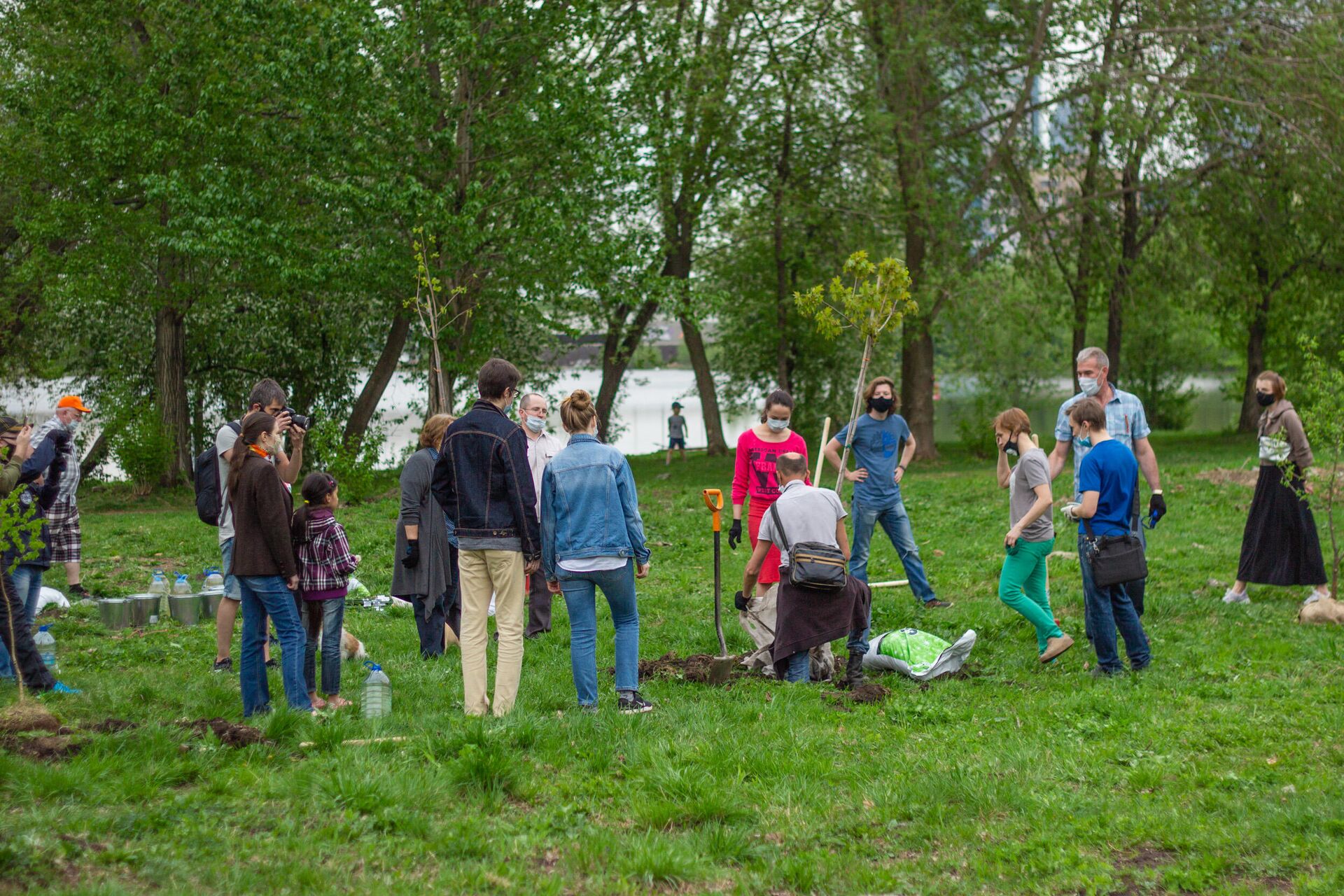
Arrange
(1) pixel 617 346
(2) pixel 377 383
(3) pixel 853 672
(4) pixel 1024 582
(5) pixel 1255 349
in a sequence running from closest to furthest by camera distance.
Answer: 1. (3) pixel 853 672
2. (4) pixel 1024 582
3. (2) pixel 377 383
4. (1) pixel 617 346
5. (5) pixel 1255 349

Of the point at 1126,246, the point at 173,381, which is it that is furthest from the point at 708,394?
the point at 173,381

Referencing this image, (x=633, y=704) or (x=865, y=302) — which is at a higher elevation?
(x=865, y=302)

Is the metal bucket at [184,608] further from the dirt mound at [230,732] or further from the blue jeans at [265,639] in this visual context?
the dirt mound at [230,732]

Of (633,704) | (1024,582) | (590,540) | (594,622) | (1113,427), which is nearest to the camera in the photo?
(590,540)

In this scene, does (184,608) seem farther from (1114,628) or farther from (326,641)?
(1114,628)

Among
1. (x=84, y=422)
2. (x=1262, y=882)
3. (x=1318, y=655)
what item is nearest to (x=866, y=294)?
(x=1318, y=655)

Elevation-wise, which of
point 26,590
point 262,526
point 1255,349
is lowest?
point 26,590

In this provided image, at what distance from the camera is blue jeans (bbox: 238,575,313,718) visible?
20.6 ft

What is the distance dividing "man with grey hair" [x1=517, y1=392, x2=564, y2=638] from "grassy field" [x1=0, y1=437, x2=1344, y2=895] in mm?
733

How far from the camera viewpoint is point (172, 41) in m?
21.1

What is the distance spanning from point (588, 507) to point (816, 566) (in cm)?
152

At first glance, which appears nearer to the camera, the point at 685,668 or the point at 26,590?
the point at 26,590

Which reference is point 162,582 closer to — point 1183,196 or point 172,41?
point 172,41

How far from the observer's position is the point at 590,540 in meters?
6.34
